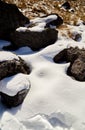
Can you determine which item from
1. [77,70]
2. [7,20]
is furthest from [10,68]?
[7,20]

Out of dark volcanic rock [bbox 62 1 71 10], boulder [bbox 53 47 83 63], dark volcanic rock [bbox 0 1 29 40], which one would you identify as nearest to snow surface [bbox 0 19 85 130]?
boulder [bbox 53 47 83 63]

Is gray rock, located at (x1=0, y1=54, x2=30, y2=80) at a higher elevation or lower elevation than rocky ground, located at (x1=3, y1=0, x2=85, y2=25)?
higher

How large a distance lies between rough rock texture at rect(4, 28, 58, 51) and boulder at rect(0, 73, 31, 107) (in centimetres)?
275

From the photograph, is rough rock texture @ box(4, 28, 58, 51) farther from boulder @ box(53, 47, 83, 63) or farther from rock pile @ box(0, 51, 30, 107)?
rock pile @ box(0, 51, 30, 107)

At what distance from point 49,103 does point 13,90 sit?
0.95m

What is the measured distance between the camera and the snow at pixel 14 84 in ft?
26.9

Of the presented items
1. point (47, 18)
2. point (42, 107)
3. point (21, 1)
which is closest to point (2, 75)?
point (42, 107)

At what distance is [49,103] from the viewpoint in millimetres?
8328

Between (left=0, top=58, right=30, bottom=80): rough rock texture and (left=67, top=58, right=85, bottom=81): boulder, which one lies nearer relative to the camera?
(left=0, top=58, right=30, bottom=80): rough rock texture

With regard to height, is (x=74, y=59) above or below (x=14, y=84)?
below

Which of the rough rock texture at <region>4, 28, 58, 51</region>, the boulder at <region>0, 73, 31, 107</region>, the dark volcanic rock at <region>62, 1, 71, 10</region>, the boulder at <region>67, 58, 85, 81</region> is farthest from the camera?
the dark volcanic rock at <region>62, 1, 71, 10</region>

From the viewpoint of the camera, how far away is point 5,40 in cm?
1191

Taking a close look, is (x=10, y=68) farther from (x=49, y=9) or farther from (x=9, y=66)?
(x=49, y=9)

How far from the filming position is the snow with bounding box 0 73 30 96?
8.20 meters
